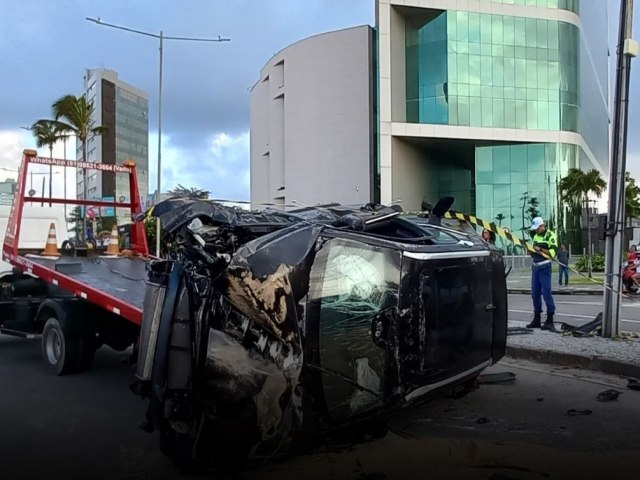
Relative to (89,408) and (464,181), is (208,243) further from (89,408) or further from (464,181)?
(464,181)

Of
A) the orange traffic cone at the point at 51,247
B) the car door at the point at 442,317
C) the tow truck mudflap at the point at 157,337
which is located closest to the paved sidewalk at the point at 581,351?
the car door at the point at 442,317

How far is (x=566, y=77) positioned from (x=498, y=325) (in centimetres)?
4094

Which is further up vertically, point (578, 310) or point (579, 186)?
point (579, 186)

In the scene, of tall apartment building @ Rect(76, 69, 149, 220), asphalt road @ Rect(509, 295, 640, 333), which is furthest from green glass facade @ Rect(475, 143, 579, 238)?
tall apartment building @ Rect(76, 69, 149, 220)

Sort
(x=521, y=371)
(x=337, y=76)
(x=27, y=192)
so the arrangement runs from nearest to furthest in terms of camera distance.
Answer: (x=521, y=371) < (x=27, y=192) < (x=337, y=76)

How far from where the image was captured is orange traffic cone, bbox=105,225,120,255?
952 cm

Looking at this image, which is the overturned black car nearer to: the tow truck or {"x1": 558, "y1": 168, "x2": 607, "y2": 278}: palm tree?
the tow truck

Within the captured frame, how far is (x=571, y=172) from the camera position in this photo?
40.3 m

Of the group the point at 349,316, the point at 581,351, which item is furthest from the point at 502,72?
the point at 349,316

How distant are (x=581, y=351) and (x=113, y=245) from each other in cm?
694

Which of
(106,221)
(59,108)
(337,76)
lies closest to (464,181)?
(337,76)

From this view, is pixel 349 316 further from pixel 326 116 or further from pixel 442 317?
pixel 326 116

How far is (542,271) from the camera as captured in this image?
Answer: 30.8 ft

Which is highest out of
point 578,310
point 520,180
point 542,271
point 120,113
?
point 120,113
